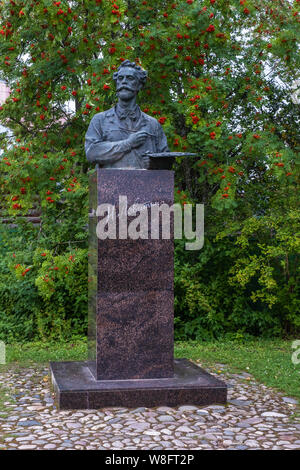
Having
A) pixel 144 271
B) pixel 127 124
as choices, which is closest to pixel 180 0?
pixel 127 124

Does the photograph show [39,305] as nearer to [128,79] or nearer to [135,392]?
[135,392]

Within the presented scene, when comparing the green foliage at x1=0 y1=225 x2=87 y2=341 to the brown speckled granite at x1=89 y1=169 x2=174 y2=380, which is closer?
the brown speckled granite at x1=89 y1=169 x2=174 y2=380

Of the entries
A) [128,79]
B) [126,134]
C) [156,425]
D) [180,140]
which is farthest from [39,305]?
[156,425]

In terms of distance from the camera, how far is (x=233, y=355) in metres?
7.17

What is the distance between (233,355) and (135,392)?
2.62m

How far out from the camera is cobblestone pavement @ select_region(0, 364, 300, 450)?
3895 mm

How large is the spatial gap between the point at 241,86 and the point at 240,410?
5.04 metres

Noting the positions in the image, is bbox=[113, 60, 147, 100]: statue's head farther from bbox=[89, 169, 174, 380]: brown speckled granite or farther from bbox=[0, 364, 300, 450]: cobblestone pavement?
bbox=[0, 364, 300, 450]: cobblestone pavement

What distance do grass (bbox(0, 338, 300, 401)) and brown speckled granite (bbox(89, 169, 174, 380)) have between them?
1.29 meters

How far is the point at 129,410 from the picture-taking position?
15.5 ft

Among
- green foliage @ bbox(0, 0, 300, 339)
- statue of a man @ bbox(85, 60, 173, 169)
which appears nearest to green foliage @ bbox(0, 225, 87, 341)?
green foliage @ bbox(0, 0, 300, 339)

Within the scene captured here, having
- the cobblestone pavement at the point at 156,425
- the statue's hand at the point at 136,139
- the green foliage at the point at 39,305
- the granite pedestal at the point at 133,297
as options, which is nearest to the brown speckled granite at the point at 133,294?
the granite pedestal at the point at 133,297

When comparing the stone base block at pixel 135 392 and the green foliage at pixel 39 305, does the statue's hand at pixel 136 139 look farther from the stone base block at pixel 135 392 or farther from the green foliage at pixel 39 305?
the green foliage at pixel 39 305

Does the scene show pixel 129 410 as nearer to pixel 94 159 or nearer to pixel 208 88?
pixel 94 159
